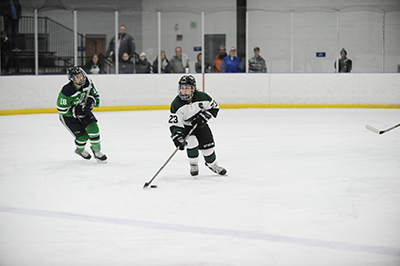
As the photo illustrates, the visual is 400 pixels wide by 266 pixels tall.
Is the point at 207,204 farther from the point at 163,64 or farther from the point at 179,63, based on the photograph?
the point at 179,63

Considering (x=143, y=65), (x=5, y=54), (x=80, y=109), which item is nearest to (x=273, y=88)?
(x=143, y=65)

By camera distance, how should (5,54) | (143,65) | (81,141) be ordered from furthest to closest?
1. (143,65)
2. (5,54)
3. (81,141)

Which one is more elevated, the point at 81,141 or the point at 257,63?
the point at 257,63

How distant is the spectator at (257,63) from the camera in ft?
36.8

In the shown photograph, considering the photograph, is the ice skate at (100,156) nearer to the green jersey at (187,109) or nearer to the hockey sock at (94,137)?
the hockey sock at (94,137)

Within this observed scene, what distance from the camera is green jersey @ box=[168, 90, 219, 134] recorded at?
4.37 metres

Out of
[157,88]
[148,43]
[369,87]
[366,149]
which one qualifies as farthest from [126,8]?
[366,149]

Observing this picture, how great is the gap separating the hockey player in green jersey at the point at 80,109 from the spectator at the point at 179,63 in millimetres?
5787

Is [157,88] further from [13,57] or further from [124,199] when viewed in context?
[124,199]

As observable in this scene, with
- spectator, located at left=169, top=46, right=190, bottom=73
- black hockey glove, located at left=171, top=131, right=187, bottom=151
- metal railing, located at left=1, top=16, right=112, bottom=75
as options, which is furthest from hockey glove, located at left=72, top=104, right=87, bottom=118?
spectator, located at left=169, top=46, right=190, bottom=73

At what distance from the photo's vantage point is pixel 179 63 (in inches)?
436

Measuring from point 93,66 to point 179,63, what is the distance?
1.72 metres

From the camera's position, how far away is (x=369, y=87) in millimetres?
11016

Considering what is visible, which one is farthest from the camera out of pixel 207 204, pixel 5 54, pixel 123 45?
pixel 123 45
